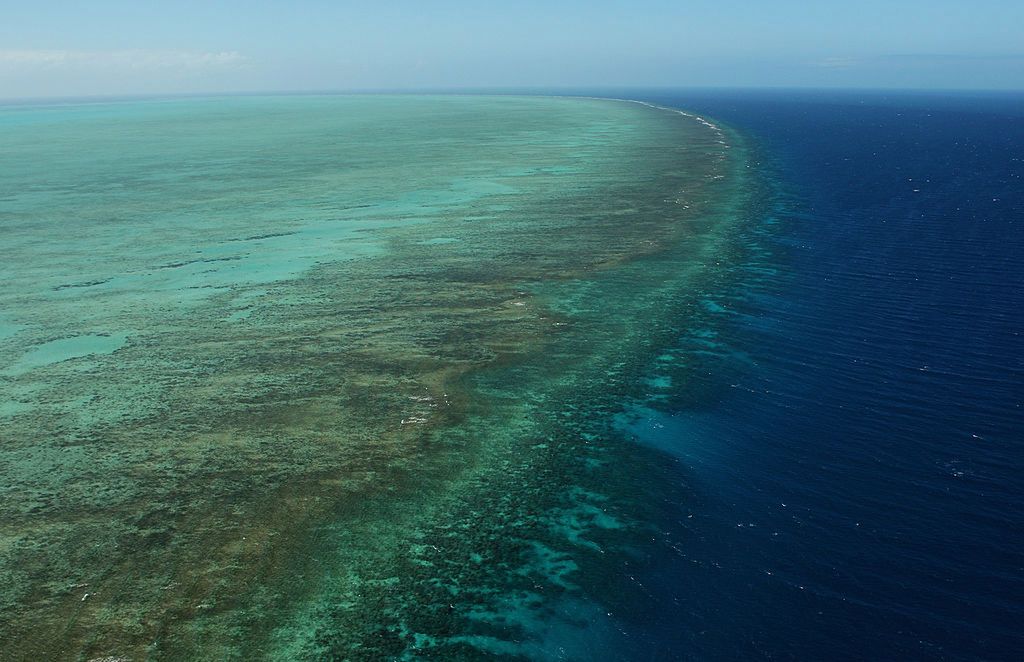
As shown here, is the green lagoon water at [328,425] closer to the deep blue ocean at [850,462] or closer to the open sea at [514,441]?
the open sea at [514,441]

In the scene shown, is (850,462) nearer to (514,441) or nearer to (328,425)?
(514,441)

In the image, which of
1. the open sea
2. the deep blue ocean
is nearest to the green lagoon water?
the open sea

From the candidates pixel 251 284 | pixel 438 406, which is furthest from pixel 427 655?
pixel 251 284

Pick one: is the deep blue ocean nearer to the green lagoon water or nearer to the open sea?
the open sea

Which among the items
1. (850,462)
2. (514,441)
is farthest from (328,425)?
(850,462)

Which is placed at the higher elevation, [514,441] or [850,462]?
[850,462]

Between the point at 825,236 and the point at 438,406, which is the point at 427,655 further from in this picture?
the point at 825,236
